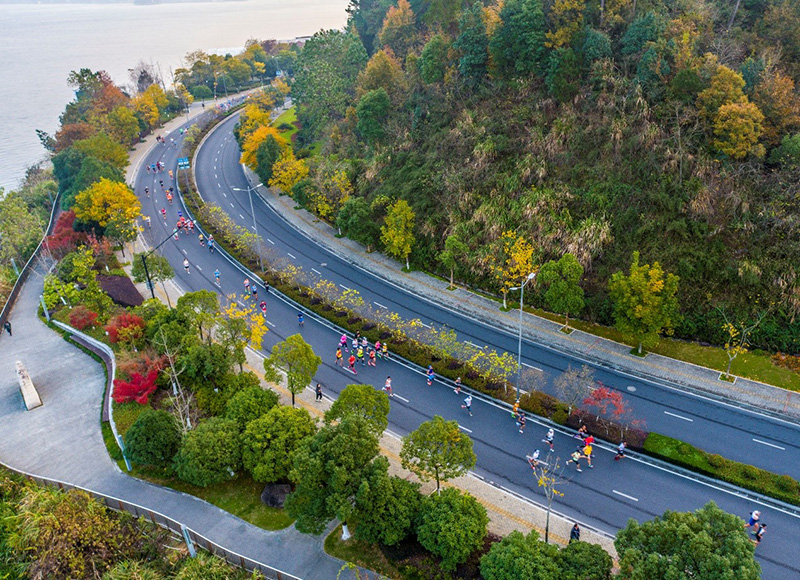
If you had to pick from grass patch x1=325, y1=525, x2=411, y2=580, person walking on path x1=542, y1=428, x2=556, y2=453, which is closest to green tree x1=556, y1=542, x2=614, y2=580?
grass patch x1=325, y1=525, x2=411, y2=580

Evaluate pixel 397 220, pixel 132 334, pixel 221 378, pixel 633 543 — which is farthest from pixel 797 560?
pixel 132 334

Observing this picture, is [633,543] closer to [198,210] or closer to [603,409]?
[603,409]

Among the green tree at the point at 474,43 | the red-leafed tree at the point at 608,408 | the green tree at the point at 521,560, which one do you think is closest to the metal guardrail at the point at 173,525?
the green tree at the point at 521,560

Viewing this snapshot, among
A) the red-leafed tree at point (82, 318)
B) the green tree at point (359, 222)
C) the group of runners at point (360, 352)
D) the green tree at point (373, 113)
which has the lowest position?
the group of runners at point (360, 352)

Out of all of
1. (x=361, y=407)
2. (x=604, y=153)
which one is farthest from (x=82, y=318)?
(x=604, y=153)

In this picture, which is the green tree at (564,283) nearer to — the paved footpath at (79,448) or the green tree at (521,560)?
the green tree at (521,560)
